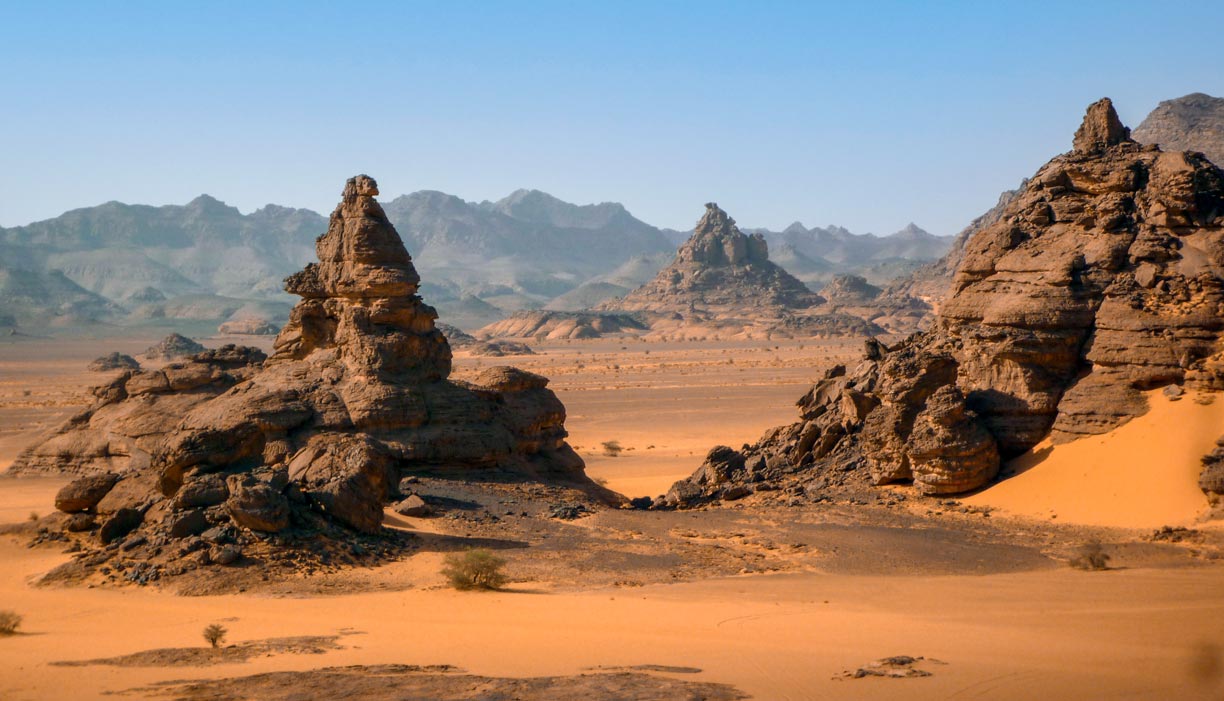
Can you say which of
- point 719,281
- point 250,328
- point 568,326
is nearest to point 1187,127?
point 719,281

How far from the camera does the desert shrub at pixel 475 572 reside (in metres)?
14.8

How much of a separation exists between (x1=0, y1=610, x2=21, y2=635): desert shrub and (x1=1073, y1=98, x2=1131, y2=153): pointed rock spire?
767 inches

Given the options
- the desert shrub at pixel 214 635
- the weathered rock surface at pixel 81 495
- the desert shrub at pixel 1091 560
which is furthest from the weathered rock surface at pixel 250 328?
the desert shrub at pixel 214 635

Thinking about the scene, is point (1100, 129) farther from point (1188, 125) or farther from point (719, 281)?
point (719, 281)

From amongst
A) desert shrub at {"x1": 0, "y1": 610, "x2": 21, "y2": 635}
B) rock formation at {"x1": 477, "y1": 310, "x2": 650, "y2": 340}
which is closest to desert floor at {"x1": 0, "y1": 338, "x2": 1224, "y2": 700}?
desert shrub at {"x1": 0, "y1": 610, "x2": 21, "y2": 635}

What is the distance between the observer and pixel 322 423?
2048 centimetres

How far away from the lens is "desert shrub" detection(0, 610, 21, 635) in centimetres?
1262

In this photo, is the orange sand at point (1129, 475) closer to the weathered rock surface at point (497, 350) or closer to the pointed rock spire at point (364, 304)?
the pointed rock spire at point (364, 304)

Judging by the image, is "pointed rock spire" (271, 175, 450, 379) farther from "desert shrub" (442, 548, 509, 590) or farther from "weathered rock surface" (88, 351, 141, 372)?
"weathered rock surface" (88, 351, 141, 372)

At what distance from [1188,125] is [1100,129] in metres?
80.8

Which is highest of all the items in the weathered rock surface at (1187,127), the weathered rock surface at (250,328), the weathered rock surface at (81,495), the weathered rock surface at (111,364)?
the weathered rock surface at (1187,127)

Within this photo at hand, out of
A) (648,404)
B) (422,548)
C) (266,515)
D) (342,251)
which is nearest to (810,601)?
(422,548)

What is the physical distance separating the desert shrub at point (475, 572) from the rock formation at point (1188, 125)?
82.6 m

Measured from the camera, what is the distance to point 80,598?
14.5 m
